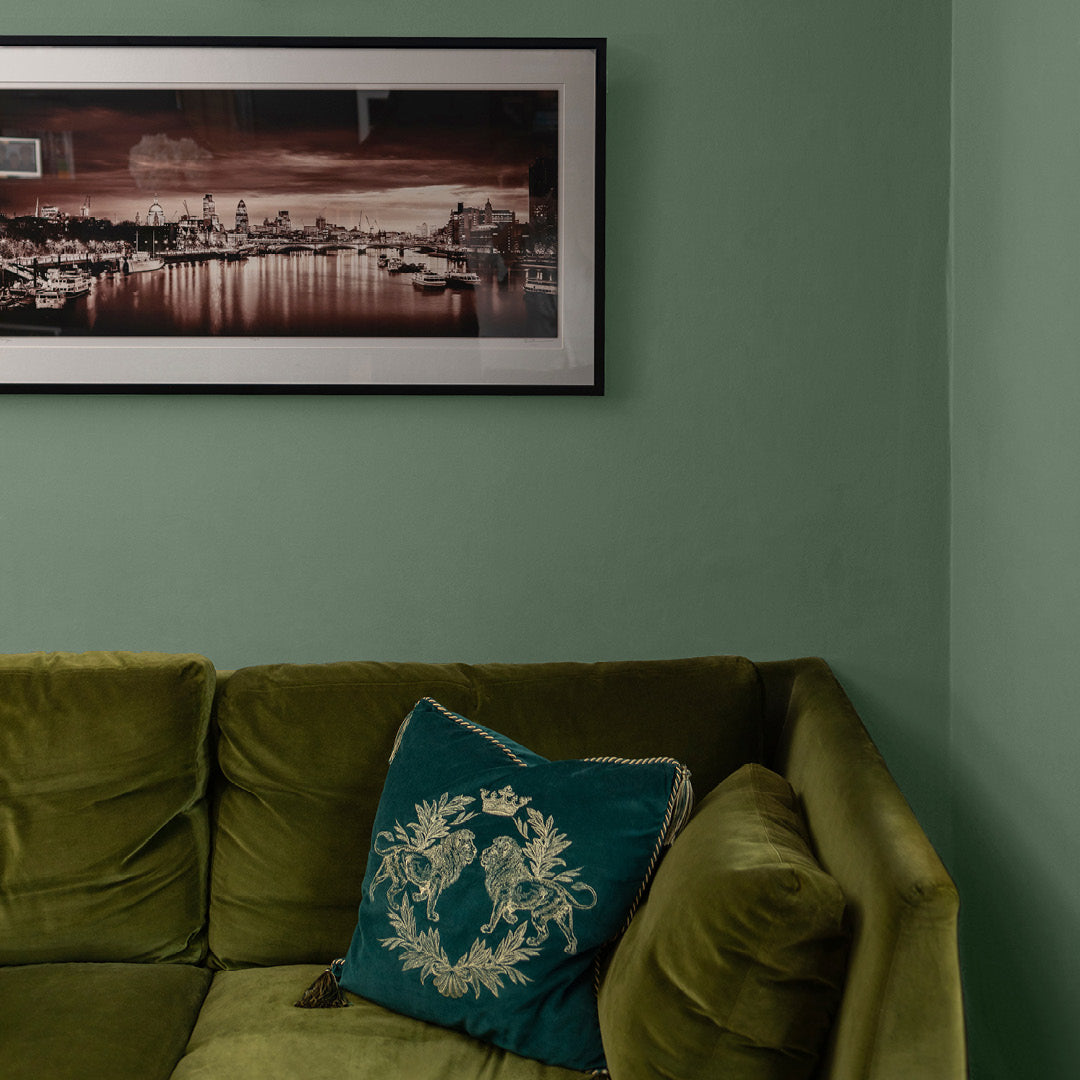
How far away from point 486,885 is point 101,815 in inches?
26.8

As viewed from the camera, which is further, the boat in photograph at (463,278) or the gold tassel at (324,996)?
the boat in photograph at (463,278)

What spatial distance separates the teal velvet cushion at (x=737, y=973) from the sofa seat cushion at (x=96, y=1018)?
64 centimetres

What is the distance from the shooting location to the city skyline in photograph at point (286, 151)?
72.3 inches

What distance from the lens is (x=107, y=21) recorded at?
1833 mm

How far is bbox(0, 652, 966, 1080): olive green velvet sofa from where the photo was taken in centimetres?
135

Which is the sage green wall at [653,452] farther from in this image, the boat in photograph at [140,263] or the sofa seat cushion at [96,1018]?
the sofa seat cushion at [96,1018]

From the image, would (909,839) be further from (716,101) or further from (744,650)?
(716,101)

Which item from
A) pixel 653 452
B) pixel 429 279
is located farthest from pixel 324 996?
pixel 429 279

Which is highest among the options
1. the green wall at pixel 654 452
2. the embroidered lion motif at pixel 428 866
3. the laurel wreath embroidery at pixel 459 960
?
the green wall at pixel 654 452

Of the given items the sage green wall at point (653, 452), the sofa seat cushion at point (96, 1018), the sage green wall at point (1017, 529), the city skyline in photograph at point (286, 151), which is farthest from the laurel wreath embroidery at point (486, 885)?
the city skyline in photograph at point (286, 151)

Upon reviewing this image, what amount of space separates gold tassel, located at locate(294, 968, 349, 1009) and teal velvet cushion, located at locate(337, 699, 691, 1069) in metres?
0.02

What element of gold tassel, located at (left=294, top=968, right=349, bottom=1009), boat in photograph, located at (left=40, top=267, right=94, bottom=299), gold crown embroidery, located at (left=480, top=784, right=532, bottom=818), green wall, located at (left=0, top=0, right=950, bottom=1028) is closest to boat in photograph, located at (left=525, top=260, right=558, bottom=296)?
green wall, located at (left=0, top=0, right=950, bottom=1028)

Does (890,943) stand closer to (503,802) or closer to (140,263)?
(503,802)

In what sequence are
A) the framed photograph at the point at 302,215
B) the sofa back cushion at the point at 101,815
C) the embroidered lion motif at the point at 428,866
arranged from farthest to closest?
the framed photograph at the point at 302,215
the sofa back cushion at the point at 101,815
the embroidered lion motif at the point at 428,866
